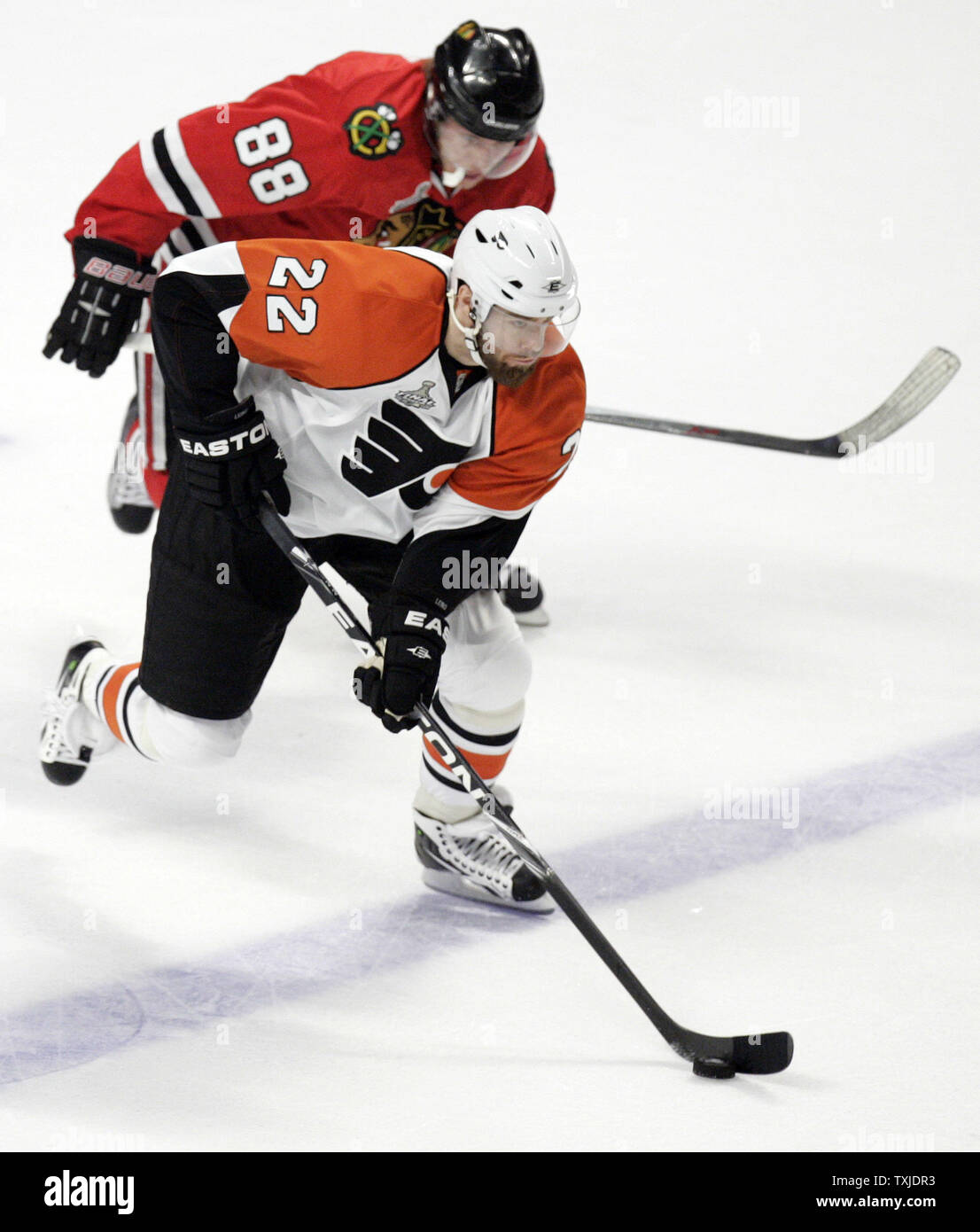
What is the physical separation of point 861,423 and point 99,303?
170cm

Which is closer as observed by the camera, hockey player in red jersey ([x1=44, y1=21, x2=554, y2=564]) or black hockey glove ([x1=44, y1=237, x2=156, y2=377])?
hockey player in red jersey ([x1=44, y1=21, x2=554, y2=564])

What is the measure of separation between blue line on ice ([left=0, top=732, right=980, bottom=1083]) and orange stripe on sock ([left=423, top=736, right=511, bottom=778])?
223 mm

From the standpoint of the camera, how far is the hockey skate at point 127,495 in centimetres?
370

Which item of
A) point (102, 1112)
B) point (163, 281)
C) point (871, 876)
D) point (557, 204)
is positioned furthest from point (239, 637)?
point (557, 204)

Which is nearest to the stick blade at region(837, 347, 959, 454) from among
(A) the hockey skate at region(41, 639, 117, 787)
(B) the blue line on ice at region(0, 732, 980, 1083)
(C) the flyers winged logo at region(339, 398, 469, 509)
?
(B) the blue line on ice at region(0, 732, 980, 1083)

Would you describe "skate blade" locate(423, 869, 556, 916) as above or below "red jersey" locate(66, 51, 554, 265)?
below

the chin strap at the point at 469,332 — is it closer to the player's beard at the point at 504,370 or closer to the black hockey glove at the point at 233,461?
the player's beard at the point at 504,370

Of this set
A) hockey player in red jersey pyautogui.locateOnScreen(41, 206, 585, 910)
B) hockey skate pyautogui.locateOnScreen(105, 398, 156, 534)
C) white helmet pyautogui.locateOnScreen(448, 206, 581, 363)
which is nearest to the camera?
white helmet pyautogui.locateOnScreen(448, 206, 581, 363)

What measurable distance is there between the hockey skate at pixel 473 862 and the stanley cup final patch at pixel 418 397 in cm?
69

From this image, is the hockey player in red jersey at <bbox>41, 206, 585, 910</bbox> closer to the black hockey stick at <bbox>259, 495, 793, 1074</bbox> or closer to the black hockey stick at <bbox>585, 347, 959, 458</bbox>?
the black hockey stick at <bbox>259, 495, 793, 1074</bbox>

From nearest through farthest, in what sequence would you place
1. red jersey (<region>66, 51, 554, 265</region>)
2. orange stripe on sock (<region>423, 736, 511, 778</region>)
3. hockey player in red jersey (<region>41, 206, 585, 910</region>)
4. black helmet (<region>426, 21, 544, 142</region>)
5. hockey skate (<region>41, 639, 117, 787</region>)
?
hockey player in red jersey (<region>41, 206, 585, 910</region>) < orange stripe on sock (<region>423, 736, 511, 778</region>) < hockey skate (<region>41, 639, 117, 787</region>) < black helmet (<region>426, 21, 544, 142</region>) < red jersey (<region>66, 51, 554, 265</region>)

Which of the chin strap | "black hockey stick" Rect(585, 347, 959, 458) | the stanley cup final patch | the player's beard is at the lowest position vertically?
"black hockey stick" Rect(585, 347, 959, 458)

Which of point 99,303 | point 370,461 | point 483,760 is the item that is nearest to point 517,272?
point 370,461

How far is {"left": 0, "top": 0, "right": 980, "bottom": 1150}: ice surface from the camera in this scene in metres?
2.33
